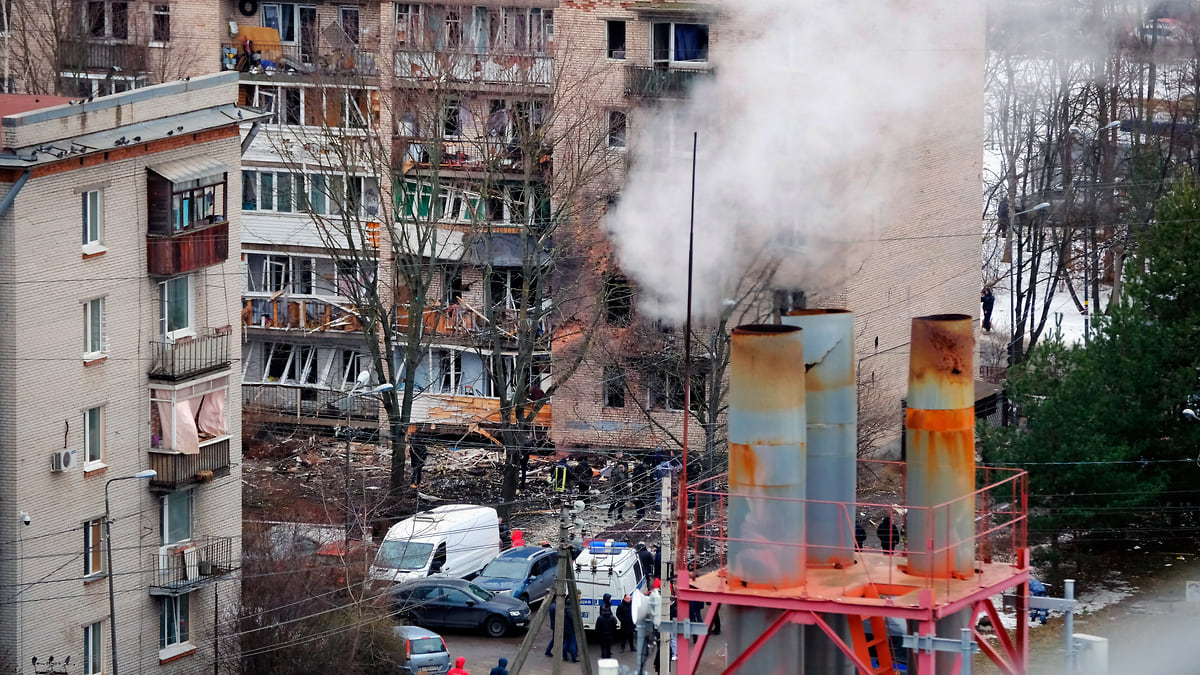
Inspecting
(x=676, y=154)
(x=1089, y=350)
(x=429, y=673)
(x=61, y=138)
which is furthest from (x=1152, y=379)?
(x=61, y=138)

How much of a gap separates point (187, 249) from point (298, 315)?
20047mm

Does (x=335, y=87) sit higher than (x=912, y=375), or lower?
higher

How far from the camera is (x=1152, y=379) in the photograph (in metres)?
40.1

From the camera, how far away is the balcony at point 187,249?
3606 centimetres

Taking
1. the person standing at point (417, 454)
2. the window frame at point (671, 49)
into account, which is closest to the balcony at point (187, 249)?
the person standing at point (417, 454)

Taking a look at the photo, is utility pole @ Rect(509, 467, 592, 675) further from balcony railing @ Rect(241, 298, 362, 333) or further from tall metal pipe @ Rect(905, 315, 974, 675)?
balcony railing @ Rect(241, 298, 362, 333)

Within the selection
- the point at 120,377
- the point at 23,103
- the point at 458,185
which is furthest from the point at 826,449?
the point at 458,185

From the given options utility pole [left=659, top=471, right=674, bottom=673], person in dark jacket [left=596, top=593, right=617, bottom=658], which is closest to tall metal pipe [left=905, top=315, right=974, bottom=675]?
utility pole [left=659, top=471, right=674, bottom=673]

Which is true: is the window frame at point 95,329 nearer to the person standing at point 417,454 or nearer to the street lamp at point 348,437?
the street lamp at point 348,437

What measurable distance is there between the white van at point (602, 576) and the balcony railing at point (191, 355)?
776 centimetres

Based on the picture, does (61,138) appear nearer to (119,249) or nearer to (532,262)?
(119,249)

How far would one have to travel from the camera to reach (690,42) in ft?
163

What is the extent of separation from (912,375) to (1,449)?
680 inches

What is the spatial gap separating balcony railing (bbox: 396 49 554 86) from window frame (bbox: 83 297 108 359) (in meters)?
16.8
